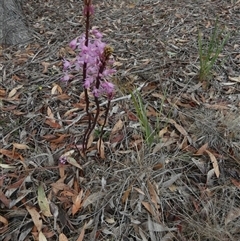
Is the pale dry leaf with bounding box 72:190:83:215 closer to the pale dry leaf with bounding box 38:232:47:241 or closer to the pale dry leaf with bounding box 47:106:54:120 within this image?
the pale dry leaf with bounding box 38:232:47:241

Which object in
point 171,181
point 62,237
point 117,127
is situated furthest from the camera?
point 117,127

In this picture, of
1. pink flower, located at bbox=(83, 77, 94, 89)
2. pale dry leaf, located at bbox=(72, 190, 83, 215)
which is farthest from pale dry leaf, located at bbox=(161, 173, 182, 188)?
pink flower, located at bbox=(83, 77, 94, 89)

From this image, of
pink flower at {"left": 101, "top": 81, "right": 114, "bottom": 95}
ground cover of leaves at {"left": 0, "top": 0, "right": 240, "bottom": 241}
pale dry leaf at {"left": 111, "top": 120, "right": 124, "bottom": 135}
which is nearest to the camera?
pink flower at {"left": 101, "top": 81, "right": 114, "bottom": 95}

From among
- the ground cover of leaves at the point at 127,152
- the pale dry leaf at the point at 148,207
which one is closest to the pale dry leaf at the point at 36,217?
the ground cover of leaves at the point at 127,152

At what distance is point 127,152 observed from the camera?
6.41ft

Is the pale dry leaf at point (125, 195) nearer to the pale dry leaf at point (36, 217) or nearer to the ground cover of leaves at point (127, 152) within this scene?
the ground cover of leaves at point (127, 152)

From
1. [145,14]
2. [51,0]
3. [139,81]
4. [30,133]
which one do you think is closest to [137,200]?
[30,133]

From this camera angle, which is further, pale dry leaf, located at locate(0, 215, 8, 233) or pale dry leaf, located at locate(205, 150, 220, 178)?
pale dry leaf, located at locate(205, 150, 220, 178)

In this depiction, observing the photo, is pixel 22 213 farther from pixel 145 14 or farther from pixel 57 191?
pixel 145 14

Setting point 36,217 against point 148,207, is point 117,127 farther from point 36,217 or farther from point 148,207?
point 36,217

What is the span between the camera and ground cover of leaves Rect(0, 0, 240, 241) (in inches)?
65.7

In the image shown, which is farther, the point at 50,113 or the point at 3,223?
the point at 50,113

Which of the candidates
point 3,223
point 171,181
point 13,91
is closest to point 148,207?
point 171,181

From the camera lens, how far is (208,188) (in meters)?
1.82
